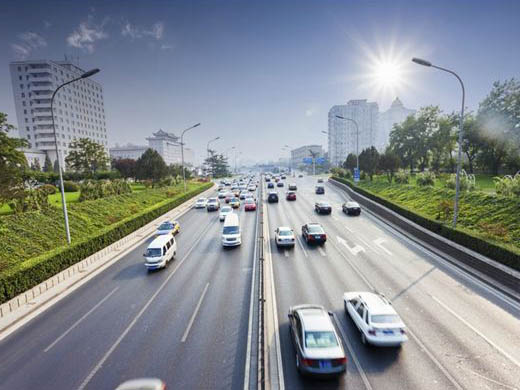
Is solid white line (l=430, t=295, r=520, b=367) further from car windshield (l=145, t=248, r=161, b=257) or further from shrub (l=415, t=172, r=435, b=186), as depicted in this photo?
shrub (l=415, t=172, r=435, b=186)

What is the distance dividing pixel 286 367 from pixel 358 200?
120 ft

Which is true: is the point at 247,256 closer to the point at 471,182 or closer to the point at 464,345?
the point at 464,345

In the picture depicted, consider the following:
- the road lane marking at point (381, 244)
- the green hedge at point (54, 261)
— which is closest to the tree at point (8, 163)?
the green hedge at point (54, 261)

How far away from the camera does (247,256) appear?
66.3ft

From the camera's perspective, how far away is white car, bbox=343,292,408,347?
9453mm

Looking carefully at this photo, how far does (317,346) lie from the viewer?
333 inches

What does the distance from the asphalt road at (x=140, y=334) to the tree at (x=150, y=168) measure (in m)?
41.7

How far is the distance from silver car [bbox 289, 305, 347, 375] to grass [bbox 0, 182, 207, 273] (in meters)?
18.7

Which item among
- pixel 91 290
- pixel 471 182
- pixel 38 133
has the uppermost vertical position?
pixel 38 133

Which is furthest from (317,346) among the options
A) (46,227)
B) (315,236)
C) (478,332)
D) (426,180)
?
(426,180)

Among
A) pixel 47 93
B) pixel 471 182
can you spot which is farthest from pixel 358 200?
pixel 47 93

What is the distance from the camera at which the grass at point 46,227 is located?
1992 cm

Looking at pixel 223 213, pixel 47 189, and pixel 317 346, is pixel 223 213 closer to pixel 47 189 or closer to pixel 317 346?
pixel 47 189

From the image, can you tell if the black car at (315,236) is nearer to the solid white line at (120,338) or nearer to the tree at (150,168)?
the solid white line at (120,338)
